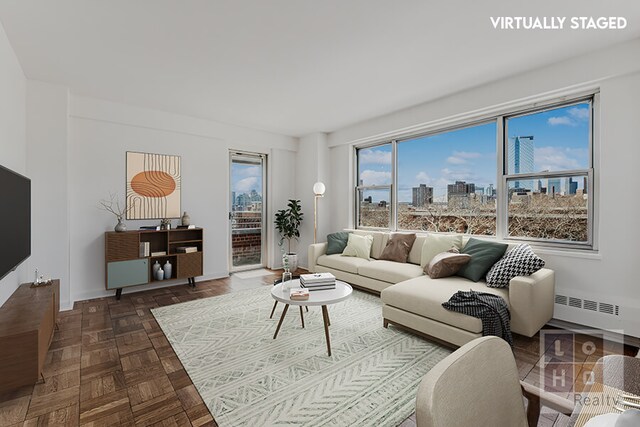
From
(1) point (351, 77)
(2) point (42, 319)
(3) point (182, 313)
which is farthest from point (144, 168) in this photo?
(1) point (351, 77)

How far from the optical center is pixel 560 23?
2336mm

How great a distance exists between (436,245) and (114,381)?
348 centimetres

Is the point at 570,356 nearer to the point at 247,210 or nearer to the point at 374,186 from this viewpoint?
the point at 374,186

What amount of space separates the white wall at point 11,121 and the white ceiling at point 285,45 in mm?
155

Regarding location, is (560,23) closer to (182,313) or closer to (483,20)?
(483,20)

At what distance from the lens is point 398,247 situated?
425 cm

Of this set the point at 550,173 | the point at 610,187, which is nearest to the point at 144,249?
the point at 550,173

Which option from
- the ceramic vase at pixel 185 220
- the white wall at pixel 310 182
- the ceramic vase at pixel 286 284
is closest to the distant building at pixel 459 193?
the white wall at pixel 310 182

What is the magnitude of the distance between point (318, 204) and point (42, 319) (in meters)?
4.29

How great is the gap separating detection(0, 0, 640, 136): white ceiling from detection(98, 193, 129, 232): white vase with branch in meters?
1.39

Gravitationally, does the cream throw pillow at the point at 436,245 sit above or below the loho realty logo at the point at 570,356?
above

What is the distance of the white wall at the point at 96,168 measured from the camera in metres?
3.49

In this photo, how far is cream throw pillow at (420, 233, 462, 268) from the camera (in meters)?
3.67

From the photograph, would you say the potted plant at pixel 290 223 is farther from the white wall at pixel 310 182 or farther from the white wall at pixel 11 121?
the white wall at pixel 11 121
